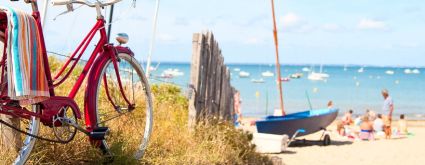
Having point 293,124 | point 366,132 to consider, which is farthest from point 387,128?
point 293,124

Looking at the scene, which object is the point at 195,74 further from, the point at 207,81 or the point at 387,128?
the point at 387,128

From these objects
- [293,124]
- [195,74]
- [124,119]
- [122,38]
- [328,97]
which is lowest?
[328,97]

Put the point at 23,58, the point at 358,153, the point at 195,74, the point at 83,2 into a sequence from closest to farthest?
the point at 23,58 < the point at 83,2 < the point at 195,74 < the point at 358,153

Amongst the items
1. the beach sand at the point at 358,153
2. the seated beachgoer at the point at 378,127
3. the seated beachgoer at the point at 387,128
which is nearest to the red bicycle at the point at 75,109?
the beach sand at the point at 358,153

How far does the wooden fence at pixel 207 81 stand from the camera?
26.2 ft

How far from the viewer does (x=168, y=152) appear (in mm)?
6621

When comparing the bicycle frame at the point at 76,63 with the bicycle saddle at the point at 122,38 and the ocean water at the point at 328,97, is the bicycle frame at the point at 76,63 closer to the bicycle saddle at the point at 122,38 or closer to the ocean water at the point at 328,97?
the bicycle saddle at the point at 122,38

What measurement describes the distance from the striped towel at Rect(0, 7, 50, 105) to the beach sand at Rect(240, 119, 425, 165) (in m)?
8.61

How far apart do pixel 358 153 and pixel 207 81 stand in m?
7.49

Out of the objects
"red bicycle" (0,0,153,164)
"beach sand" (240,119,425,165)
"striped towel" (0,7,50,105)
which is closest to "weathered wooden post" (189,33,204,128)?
"red bicycle" (0,0,153,164)

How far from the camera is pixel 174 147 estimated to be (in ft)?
22.2

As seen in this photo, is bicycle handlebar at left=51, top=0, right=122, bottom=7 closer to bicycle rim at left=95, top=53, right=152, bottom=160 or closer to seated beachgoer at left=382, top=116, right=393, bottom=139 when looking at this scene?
bicycle rim at left=95, top=53, right=152, bottom=160

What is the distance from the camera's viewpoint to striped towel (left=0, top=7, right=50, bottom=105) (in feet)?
12.4

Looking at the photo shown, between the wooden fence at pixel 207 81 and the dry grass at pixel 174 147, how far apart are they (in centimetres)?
21
